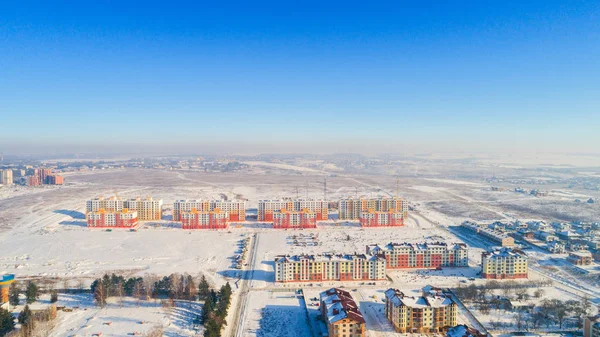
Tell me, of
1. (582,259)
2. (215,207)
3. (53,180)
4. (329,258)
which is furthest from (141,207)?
(53,180)

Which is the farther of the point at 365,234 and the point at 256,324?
the point at 365,234

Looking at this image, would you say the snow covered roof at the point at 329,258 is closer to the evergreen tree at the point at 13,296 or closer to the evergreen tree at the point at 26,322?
the evergreen tree at the point at 26,322

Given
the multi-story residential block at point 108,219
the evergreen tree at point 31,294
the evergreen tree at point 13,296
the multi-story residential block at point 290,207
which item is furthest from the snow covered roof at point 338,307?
the multi-story residential block at point 108,219

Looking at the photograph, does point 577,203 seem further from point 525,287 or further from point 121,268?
point 121,268

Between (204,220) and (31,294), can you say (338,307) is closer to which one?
(31,294)

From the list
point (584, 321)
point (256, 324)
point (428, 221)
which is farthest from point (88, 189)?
point (584, 321)

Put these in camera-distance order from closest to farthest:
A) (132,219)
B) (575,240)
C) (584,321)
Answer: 1. (584,321)
2. (575,240)
3. (132,219)
